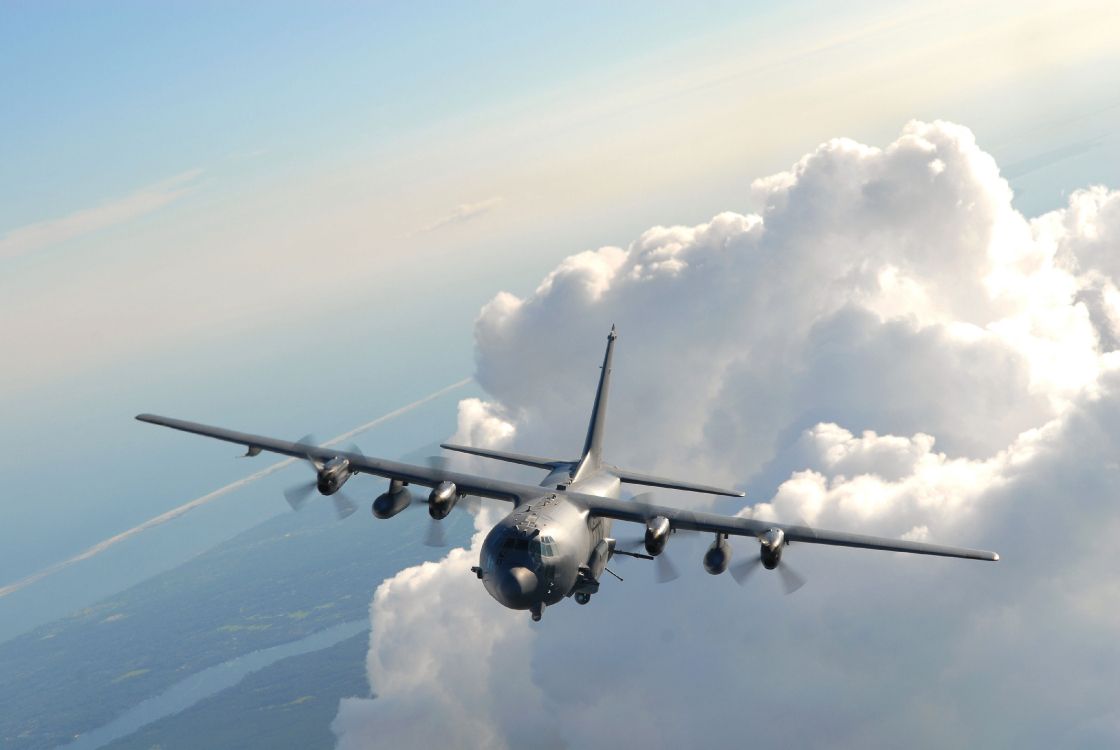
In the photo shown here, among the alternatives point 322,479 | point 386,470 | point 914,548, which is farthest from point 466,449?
point 914,548

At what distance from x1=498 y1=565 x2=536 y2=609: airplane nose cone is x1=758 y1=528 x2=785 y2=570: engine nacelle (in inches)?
514

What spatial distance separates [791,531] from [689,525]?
5730 millimetres

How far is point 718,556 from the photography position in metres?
46.2

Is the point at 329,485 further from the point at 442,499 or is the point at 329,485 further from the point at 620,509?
the point at 620,509

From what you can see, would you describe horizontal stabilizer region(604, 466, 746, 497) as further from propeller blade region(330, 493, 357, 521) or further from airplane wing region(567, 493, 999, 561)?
propeller blade region(330, 493, 357, 521)

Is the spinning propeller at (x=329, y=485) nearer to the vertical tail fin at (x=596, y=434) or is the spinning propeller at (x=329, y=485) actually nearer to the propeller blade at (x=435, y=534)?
the propeller blade at (x=435, y=534)

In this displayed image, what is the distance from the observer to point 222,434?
184 ft

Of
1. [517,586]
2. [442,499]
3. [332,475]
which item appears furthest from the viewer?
[332,475]

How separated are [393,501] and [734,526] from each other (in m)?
21.5

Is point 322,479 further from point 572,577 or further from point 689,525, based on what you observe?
point 689,525

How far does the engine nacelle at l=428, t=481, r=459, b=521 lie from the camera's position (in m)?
47.3

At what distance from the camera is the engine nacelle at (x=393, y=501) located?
5047cm

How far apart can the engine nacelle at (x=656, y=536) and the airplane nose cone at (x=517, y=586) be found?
7327 millimetres

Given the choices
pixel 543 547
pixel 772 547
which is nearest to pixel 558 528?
pixel 543 547
